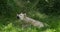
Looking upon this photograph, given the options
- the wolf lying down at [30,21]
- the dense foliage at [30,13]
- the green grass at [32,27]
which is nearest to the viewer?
the green grass at [32,27]

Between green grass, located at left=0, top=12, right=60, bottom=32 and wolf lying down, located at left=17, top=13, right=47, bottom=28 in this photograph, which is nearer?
green grass, located at left=0, top=12, right=60, bottom=32

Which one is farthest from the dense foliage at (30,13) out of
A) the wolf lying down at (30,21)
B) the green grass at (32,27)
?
the wolf lying down at (30,21)

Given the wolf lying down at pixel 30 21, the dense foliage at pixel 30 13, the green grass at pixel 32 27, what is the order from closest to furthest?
the green grass at pixel 32 27
the dense foliage at pixel 30 13
the wolf lying down at pixel 30 21

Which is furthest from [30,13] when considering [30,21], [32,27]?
[32,27]

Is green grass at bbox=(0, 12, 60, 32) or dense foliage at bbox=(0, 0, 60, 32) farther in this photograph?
dense foliage at bbox=(0, 0, 60, 32)

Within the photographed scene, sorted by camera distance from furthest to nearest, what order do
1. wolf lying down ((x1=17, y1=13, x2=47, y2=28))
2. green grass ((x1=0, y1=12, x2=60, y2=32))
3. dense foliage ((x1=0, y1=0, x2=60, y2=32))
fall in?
1. wolf lying down ((x1=17, y1=13, x2=47, y2=28))
2. dense foliage ((x1=0, y1=0, x2=60, y2=32))
3. green grass ((x1=0, y1=12, x2=60, y2=32))

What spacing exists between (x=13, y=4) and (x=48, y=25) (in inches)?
82.0

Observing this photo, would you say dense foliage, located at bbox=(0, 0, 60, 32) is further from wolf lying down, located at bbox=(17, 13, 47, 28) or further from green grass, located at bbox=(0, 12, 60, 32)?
wolf lying down, located at bbox=(17, 13, 47, 28)

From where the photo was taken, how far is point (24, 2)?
11.3m

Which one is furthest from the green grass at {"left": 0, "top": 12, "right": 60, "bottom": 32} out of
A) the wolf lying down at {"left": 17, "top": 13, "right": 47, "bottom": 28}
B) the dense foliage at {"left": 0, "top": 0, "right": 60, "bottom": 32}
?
the wolf lying down at {"left": 17, "top": 13, "right": 47, "bottom": 28}

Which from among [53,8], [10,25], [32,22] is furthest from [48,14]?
[10,25]

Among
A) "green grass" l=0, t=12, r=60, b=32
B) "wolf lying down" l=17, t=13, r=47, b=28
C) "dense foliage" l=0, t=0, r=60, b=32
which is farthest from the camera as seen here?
"wolf lying down" l=17, t=13, r=47, b=28

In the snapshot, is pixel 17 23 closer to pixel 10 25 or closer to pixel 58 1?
pixel 10 25

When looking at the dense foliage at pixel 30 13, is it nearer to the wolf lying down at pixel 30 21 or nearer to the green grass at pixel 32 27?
the green grass at pixel 32 27
